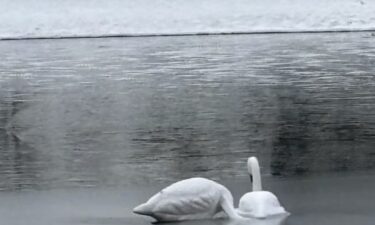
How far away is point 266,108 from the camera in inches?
552

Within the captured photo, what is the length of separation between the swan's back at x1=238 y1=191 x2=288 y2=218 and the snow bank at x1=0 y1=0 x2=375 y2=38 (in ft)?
74.6

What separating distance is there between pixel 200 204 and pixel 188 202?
0.11 m

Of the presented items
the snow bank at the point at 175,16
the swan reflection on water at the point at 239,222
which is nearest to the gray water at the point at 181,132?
the swan reflection on water at the point at 239,222

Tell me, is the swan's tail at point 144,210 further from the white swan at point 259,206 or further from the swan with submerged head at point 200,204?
the white swan at point 259,206

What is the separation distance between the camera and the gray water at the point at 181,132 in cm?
898

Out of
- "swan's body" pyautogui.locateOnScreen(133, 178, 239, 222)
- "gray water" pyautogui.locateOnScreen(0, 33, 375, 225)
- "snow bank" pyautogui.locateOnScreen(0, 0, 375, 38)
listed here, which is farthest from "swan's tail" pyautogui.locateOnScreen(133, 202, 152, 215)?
"snow bank" pyautogui.locateOnScreen(0, 0, 375, 38)

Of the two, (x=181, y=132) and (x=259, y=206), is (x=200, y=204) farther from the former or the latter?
(x=181, y=132)

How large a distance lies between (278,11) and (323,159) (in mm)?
22475

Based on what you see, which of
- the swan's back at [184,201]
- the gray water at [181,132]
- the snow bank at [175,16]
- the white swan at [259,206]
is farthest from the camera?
the snow bank at [175,16]

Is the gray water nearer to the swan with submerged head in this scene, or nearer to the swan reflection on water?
the swan reflection on water

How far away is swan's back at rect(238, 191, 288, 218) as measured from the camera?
26.1 ft

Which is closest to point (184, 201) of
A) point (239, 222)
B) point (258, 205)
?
point (239, 222)

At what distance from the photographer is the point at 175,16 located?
3294cm

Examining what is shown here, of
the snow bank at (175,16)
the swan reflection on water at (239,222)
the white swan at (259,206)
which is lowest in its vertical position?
the swan reflection on water at (239,222)
